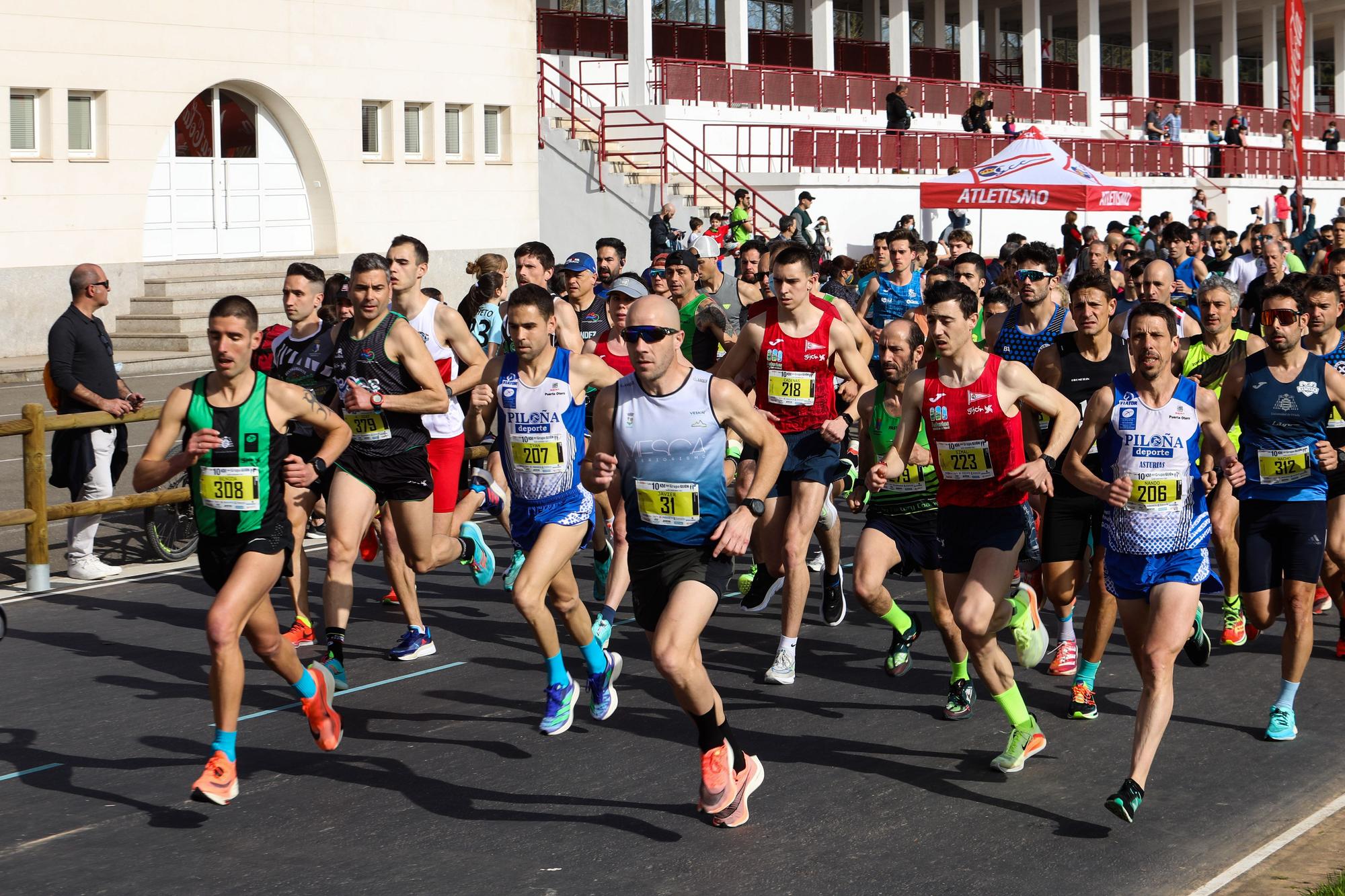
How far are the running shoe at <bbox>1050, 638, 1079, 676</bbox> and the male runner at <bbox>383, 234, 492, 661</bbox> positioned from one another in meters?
3.32

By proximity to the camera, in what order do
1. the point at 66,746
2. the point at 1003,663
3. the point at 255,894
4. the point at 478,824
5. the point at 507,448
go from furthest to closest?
1. the point at 507,448
2. the point at 66,746
3. the point at 1003,663
4. the point at 478,824
5. the point at 255,894

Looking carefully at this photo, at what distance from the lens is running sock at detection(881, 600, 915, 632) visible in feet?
28.5

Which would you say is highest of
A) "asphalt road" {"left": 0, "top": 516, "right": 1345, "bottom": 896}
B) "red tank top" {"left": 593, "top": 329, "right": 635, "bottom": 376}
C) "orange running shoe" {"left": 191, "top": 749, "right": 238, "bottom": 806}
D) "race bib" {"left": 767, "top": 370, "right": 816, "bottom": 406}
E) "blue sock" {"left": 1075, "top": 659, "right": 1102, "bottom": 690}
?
"red tank top" {"left": 593, "top": 329, "right": 635, "bottom": 376}

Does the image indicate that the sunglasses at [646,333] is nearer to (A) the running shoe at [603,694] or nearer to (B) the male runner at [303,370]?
(A) the running shoe at [603,694]

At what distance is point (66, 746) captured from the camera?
752cm

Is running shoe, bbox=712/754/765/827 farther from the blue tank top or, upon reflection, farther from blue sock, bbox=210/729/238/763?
the blue tank top

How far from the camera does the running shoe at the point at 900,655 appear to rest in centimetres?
873

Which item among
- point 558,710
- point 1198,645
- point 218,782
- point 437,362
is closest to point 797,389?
point 437,362

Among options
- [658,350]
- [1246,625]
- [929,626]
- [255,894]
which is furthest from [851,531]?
[255,894]

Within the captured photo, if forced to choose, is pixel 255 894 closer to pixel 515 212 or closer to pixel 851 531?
pixel 851 531

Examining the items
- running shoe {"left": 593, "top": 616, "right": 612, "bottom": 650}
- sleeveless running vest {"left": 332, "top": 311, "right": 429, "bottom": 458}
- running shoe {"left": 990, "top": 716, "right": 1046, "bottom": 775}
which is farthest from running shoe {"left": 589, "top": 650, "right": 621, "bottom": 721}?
running shoe {"left": 990, "top": 716, "right": 1046, "bottom": 775}

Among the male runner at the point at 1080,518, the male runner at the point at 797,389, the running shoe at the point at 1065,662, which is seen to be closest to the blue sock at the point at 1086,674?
the male runner at the point at 1080,518

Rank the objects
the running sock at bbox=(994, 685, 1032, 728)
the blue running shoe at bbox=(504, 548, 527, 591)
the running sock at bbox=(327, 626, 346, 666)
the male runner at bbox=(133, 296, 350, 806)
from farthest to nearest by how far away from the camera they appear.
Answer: the blue running shoe at bbox=(504, 548, 527, 591)
the running sock at bbox=(327, 626, 346, 666)
the running sock at bbox=(994, 685, 1032, 728)
the male runner at bbox=(133, 296, 350, 806)

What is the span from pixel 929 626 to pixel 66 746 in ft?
15.8
